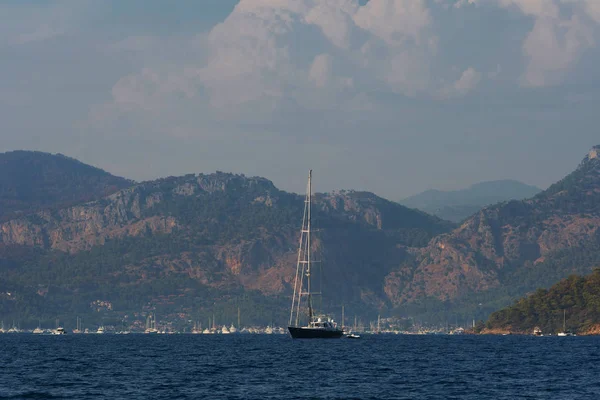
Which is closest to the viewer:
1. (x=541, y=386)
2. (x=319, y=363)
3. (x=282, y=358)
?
(x=541, y=386)

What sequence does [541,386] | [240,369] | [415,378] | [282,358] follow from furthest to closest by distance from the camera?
1. [282,358]
2. [240,369]
3. [415,378]
4. [541,386]

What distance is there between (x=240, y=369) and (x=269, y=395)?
4041 centimetres

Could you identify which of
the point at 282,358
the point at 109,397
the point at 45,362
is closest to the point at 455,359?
the point at 282,358

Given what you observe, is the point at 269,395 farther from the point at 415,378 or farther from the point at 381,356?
the point at 381,356

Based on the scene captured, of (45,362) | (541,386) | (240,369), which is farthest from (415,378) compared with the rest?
(45,362)

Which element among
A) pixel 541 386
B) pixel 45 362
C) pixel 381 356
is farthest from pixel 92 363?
pixel 541 386

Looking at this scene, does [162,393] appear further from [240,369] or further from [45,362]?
[45,362]

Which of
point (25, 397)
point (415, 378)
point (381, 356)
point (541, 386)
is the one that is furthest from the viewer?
point (381, 356)

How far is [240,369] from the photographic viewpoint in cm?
14800

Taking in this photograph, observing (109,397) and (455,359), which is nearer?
(109,397)

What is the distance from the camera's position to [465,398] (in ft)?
347

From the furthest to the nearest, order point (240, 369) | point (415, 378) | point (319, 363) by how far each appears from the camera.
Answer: point (319, 363), point (240, 369), point (415, 378)

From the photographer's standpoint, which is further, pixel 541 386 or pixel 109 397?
pixel 541 386

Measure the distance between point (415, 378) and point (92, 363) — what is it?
6170cm
